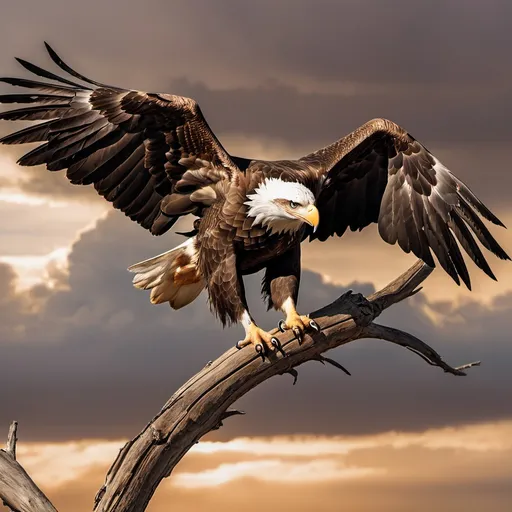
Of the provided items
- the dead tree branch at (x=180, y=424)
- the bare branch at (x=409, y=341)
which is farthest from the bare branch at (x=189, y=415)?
the bare branch at (x=409, y=341)

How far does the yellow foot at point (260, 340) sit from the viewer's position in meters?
7.66

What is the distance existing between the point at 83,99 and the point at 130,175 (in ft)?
2.27

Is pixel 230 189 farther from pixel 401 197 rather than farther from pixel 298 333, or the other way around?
pixel 401 197

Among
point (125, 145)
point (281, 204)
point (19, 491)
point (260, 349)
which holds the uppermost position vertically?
point (125, 145)

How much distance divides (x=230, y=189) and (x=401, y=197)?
1.70 m

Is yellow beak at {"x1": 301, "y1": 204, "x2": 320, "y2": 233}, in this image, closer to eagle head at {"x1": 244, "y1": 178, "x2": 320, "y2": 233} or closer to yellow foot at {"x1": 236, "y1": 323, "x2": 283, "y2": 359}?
eagle head at {"x1": 244, "y1": 178, "x2": 320, "y2": 233}

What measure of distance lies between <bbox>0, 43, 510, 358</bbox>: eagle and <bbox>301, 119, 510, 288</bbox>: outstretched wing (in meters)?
0.01

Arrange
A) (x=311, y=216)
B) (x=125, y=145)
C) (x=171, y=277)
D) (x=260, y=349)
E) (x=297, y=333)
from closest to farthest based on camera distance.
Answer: (x=311, y=216), (x=260, y=349), (x=297, y=333), (x=125, y=145), (x=171, y=277)

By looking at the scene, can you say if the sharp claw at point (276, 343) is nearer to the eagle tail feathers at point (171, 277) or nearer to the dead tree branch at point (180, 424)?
the dead tree branch at point (180, 424)

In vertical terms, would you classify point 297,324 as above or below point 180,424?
above

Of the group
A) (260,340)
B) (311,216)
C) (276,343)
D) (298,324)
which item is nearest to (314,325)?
(298,324)

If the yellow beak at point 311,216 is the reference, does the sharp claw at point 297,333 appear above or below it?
below

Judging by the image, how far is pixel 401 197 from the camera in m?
8.75

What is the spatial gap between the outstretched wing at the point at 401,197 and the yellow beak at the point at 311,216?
0.68 metres
